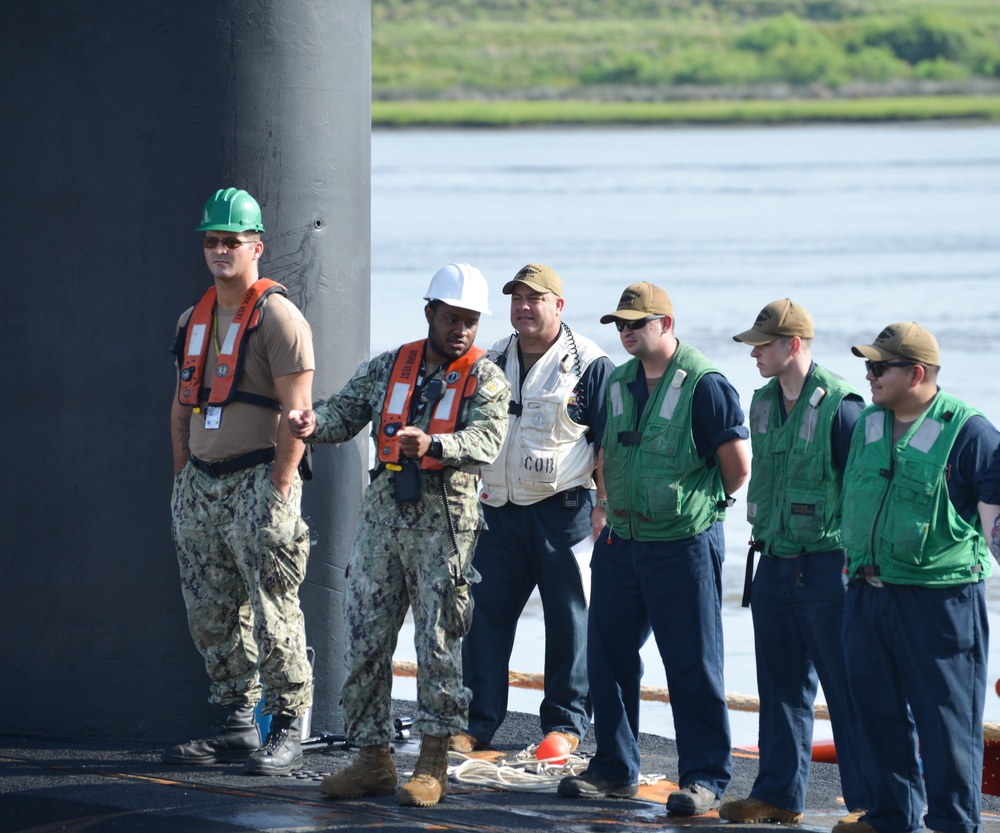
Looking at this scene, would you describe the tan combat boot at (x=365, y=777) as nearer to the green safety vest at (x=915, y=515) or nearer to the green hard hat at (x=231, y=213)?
the green safety vest at (x=915, y=515)

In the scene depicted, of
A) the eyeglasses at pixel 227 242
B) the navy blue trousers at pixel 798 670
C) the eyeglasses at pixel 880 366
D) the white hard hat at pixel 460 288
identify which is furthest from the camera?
the eyeglasses at pixel 227 242

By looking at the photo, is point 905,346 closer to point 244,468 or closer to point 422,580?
point 422,580

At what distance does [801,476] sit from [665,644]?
0.74m

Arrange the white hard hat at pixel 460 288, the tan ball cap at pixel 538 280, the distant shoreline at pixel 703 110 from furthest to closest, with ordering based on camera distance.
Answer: the distant shoreline at pixel 703 110 → the tan ball cap at pixel 538 280 → the white hard hat at pixel 460 288

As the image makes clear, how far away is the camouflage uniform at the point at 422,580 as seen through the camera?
5.64m

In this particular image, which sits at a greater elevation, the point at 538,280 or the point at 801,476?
the point at 538,280

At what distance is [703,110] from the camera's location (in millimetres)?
75125

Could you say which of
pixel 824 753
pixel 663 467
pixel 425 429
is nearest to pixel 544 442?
pixel 663 467

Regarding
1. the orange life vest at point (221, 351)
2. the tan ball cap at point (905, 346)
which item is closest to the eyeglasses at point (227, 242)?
the orange life vest at point (221, 351)

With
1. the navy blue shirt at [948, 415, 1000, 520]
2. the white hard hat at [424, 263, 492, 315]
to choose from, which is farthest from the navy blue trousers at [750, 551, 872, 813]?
the white hard hat at [424, 263, 492, 315]

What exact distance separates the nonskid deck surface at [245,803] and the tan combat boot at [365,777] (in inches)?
1.5

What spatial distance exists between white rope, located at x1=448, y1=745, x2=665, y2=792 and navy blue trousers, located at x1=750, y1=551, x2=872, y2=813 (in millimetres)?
591

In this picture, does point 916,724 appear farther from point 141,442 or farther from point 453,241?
point 453,241

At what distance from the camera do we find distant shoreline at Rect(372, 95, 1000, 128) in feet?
250
